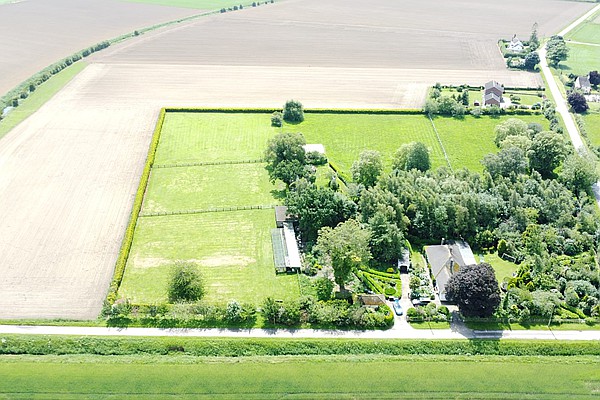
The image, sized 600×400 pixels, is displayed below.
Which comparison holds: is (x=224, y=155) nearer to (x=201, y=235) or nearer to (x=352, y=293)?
(x=201, y=235)

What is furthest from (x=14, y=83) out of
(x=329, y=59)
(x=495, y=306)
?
(x=495, y=306)

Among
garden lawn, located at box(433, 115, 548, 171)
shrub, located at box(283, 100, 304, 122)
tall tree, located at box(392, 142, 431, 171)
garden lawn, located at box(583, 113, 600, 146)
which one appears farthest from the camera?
shrub, located at box(283, 100, 304, 122)

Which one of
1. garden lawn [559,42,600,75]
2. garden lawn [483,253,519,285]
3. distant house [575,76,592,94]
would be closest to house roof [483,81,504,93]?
distant house [575,76,592,94]

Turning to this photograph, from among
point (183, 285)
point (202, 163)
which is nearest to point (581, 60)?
point (202, 163)

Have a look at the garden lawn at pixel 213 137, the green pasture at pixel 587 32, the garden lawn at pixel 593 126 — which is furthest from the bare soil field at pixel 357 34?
the garden lawn at pixel 213 137

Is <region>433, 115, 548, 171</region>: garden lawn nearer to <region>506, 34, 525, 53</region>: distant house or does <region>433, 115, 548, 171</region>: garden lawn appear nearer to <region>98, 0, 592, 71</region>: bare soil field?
<region>98, 0, 592, 71</region>: bare soil field

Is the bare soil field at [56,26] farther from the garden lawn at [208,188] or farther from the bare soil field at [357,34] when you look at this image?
the garden lawn at [208,188]
